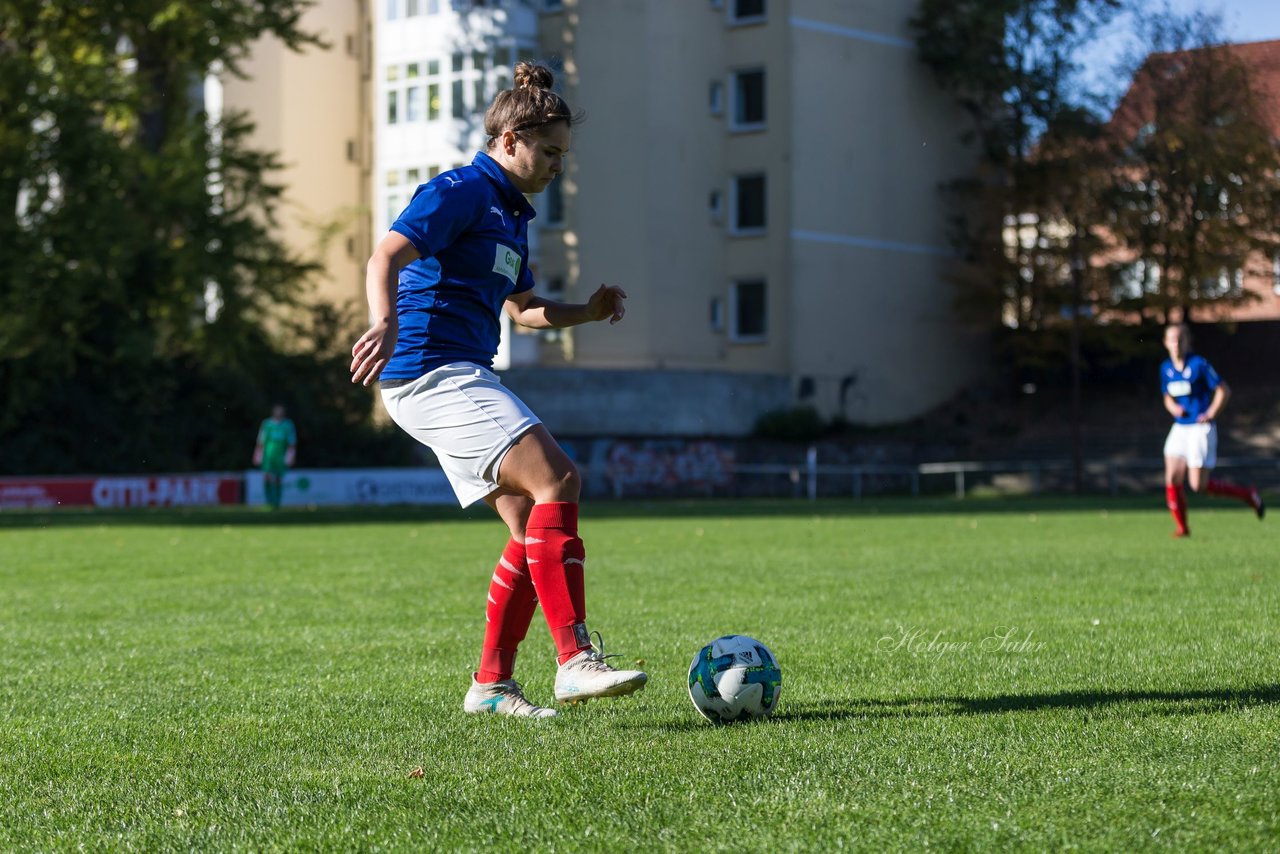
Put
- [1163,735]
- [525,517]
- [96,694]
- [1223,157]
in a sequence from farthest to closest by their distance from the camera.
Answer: [1223,157], [96,694], [525,517], [1163,735]

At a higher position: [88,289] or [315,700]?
[88,289]

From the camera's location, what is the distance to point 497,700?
6535 millimetres

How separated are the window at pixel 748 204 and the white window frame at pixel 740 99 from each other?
56.6 inches

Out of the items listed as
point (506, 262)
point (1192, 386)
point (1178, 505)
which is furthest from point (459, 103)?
point (506, 262)

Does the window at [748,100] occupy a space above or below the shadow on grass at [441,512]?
above

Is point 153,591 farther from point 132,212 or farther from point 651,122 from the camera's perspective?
point 651,122

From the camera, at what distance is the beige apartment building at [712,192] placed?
1885 inches

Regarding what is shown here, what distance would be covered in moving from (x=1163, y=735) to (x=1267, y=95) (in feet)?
148

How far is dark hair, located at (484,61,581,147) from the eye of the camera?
6379 millimetres

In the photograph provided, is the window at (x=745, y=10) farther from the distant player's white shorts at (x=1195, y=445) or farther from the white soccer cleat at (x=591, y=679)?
the white soccer cleat at (x=591, y=679)

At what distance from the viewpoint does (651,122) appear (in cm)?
4850

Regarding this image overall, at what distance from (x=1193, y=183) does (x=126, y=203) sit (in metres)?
28.7

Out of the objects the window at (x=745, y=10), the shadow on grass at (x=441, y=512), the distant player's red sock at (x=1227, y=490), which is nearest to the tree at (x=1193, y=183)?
the window at (x=745, y=10)

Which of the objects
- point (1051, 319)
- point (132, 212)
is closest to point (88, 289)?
point (132, 212)
